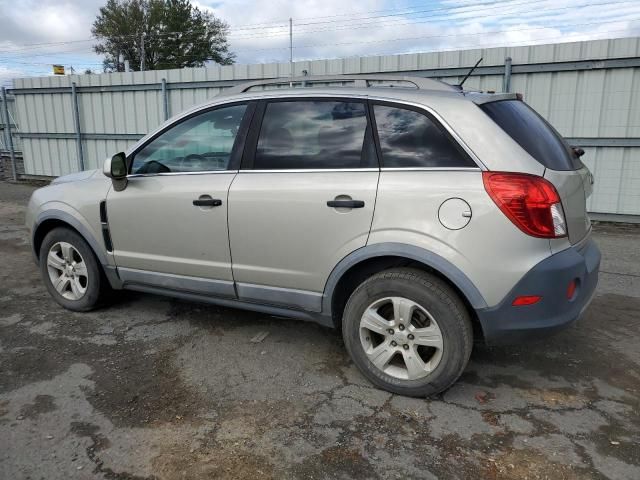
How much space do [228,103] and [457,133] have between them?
5.45ft

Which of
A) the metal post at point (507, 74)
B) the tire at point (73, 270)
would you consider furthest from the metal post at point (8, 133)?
the metal post at point (507, 74)

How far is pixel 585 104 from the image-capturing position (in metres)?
7.74

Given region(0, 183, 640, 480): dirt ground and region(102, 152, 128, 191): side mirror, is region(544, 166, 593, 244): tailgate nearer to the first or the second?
region(0, 183, 640, 480): dirt ground

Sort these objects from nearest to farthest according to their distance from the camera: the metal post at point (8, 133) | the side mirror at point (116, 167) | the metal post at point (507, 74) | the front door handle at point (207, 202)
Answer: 1. the front door handle at point (207, 202)
2. the side mirror at point (116, 167)
3. the metal post at point (507, 74)
4. the metal post at point (8, 133)

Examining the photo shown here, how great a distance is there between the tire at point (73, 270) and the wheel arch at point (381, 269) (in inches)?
84.1

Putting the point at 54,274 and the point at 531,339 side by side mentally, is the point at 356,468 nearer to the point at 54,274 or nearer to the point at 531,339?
the point at 531,339

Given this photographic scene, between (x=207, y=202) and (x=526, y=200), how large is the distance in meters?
2.02

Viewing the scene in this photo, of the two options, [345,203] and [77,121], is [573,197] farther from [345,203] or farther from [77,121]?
[77,121]

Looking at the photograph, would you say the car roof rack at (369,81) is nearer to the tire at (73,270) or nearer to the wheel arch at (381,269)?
the wheel arch at (381,269)

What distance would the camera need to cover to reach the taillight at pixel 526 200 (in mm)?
2764

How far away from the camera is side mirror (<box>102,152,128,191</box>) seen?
3879mm

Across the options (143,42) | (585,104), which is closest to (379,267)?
(585,104)

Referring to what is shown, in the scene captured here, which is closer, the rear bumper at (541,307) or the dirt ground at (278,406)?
the dirt ground at (278,406)

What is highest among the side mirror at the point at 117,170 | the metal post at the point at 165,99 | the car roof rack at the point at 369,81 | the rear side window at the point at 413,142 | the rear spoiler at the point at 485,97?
the metal post at the point at 165,99
